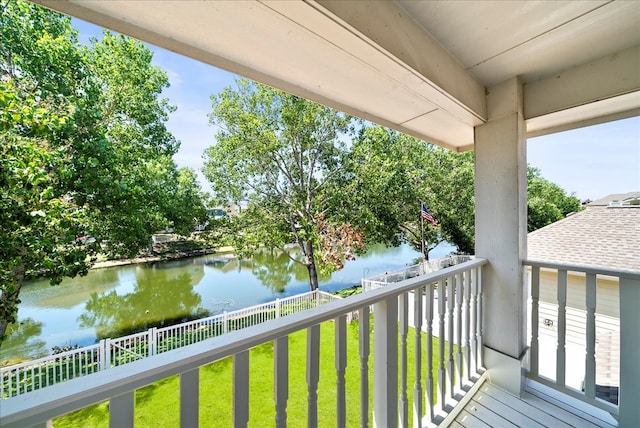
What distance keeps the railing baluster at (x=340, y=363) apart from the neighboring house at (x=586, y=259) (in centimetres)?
277

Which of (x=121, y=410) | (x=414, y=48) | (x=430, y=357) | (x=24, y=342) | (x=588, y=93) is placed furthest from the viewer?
(x=24, y=342)

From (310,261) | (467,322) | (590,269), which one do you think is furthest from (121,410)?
(310,261)

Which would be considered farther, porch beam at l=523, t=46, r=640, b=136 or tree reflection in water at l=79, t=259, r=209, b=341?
tree reflection in water at l=79, t=259, r=209, b=341

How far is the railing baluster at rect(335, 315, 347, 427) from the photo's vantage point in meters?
0.83

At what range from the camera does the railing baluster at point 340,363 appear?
2.73 ft

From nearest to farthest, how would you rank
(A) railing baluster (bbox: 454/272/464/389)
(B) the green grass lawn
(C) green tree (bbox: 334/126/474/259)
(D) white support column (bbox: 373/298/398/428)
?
(D) white support column (bbox: 373/298/398/428), (A) railing baluster (bbox: 454/272/464/389), (B) the green grass lawn, (C) green tree (bbox: 334/126/474/259)

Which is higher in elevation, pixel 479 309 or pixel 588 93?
pixel 588 93

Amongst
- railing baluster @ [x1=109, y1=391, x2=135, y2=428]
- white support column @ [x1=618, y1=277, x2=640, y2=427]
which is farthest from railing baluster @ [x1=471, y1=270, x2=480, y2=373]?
railing baluster @ [x1=109, y1=391, x2=135, y2=428]

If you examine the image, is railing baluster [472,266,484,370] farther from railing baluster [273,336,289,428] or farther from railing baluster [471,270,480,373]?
railing baluster [273,336,289,428]

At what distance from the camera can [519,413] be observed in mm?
1392

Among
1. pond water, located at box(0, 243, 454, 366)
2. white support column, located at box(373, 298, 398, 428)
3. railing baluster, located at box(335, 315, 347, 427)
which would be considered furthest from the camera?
pond water, located at box(0, 243, 454, 366)

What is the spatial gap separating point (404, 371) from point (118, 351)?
5.84 meters

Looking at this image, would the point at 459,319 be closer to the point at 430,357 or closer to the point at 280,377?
the point at 430,357

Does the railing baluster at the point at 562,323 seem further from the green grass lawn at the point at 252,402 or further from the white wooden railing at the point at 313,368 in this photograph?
the green grass lawn at the point at 252,402
